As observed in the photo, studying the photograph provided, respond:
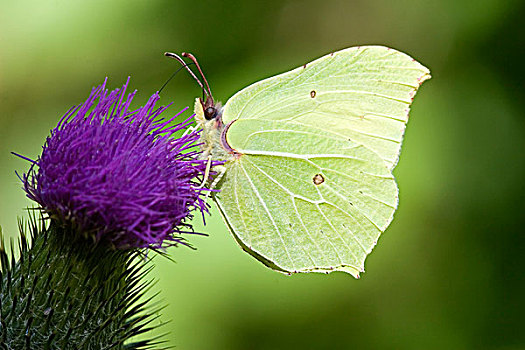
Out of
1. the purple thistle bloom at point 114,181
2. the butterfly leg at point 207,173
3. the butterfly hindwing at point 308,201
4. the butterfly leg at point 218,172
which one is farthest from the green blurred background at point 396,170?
the purple thistle bloom at point 114,181

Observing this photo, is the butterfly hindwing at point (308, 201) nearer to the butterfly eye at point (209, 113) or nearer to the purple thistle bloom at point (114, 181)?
the butterfly eye at point (209, 113)

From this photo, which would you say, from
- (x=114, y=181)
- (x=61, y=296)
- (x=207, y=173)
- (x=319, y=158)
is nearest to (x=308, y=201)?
(x=319, y=158)

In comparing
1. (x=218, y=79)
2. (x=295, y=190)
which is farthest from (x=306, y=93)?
(x=218, y=79)

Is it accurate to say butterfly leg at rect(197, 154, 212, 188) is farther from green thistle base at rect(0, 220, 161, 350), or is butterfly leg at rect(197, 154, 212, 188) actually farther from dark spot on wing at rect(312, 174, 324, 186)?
dark spot on wing at rect(312, 174, 324, 186)

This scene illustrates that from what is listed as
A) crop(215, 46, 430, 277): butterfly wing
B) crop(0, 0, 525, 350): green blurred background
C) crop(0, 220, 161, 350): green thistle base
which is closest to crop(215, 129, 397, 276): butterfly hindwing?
crop(215, 46, 430, 277): butterfly wing

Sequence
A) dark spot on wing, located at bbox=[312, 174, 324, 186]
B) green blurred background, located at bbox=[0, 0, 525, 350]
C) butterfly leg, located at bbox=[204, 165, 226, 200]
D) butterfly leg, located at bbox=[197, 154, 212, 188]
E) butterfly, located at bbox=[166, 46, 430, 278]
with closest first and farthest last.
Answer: butterfly leg, located at bbox=[197, 154, 212, 188] → butterfly leg, located at bbox=[204, 165, 226, 200] → butterfly, located at bbox=[166, 46, 430, 278] → dark spot on wing, located at bbox=[312, 174, 324, 186] → green blurred background, located at bbox=[0, 0, 525, 350]

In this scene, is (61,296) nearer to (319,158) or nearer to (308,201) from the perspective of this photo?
(308,201)
